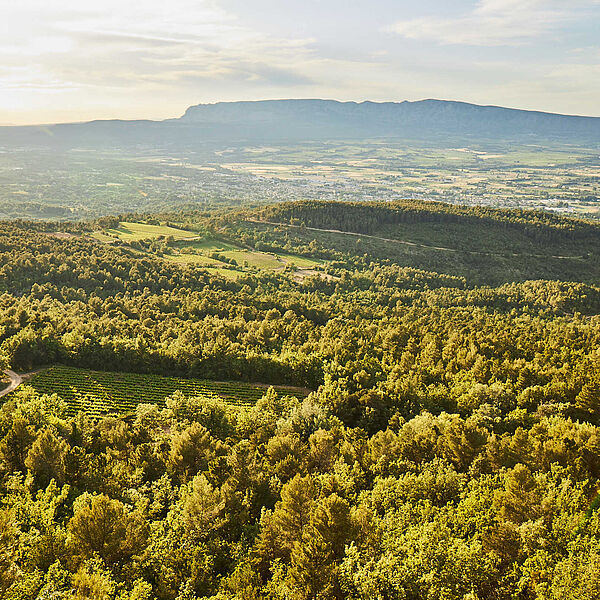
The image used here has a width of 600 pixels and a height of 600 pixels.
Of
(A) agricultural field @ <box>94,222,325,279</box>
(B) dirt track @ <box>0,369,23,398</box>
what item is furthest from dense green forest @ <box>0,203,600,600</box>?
(A) agricultural field @ <box>94,222,325,279</box>

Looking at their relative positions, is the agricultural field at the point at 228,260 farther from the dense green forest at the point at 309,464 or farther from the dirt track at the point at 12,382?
the dirt track at the point at 12,382

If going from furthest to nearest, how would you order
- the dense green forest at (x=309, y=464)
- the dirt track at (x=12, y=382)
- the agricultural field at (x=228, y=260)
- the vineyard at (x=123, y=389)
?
1. the agricultural field at (x=228, y=260)
2. the dirt track at (x=12, y=382)
3. the vineyard at (x=123, y=389)
4. the dense green forest at (x=309, y=464)

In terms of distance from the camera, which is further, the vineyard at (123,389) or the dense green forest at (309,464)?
the vineyard at (123,389)

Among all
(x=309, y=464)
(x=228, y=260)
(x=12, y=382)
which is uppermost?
(x=228, y=260)

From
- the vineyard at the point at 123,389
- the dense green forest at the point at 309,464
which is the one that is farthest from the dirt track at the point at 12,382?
the vineyard at the point at 123,389

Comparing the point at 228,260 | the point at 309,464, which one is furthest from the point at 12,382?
the point at 228,260

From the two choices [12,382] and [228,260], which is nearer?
[12,382]

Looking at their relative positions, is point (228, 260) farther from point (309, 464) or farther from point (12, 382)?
point (309, 464)
